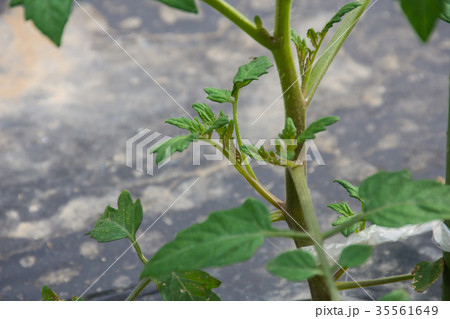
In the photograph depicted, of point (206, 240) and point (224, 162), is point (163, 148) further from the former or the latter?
point (224, 162)

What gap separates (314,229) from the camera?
0.36m

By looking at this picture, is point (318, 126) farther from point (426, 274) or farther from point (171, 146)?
point (426, 274)

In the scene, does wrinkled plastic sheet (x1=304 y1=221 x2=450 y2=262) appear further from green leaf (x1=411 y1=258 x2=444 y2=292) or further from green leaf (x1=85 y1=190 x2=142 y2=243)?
green leaf (x1=85 y1=190 x2=142 y2=243)

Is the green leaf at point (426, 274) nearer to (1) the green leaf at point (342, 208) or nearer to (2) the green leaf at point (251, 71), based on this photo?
(1) the green leaf at point (342, 208)

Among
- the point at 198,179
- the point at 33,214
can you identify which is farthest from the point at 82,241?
the point at 198,179

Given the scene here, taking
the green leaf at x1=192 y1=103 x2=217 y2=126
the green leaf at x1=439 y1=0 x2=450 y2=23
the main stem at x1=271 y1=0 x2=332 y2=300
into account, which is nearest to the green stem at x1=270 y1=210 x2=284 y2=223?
the main stem at x1=271 y1=0 x2=332 y2=300

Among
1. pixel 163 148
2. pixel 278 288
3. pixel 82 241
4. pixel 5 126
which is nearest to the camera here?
pixel 163 148

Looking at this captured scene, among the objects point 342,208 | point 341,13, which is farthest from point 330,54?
point 342,208

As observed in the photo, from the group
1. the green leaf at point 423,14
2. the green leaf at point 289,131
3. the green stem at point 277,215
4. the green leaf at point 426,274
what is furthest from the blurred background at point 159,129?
the green leaf at point 423,14

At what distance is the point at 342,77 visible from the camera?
1.43 m

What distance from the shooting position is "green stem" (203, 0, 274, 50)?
1.34ft

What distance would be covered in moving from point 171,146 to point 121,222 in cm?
15

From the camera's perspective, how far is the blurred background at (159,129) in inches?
37.9

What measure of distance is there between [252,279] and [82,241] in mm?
324
